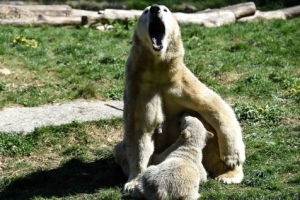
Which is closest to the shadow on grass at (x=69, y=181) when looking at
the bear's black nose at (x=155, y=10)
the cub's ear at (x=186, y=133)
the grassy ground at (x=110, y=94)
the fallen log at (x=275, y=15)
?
the grassy ground at (x=110, y=94)

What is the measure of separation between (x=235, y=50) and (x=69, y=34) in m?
4.10

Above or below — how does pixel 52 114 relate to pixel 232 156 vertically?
below

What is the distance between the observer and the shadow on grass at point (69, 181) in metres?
7.79

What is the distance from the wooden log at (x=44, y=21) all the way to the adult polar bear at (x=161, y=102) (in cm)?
884

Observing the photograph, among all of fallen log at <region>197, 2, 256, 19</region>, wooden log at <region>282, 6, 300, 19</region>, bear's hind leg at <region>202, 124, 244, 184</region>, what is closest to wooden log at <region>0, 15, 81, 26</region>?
fallen log at <region>197, 2, 256, 19</region>

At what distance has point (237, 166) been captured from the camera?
25.0ft

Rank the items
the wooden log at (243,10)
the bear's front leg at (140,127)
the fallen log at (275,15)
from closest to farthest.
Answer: the bear's front leg at (140,127) → the fallen log at (275,15) → the wooden log at (243,10)

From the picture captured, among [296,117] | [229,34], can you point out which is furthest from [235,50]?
[296,117]

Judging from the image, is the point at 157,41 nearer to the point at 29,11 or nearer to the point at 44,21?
the point at 44,21

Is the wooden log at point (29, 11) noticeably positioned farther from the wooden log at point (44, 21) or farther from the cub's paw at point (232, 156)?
the cub's paw at point (232, 156)

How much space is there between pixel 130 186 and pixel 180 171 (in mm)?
836

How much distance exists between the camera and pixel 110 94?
38.4ft

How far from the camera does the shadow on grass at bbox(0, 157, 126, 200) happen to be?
779 cm

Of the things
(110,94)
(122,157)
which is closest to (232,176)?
(122,157)
